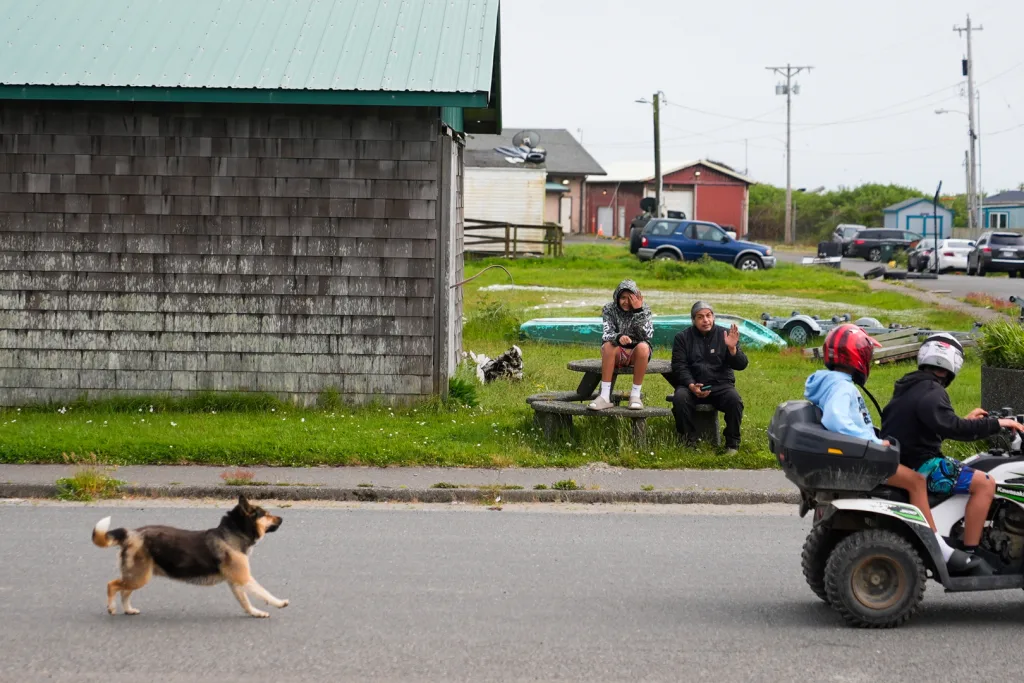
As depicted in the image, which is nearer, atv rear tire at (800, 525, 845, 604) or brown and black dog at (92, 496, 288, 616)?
brown and black dog at (92, 496, 288, 616)

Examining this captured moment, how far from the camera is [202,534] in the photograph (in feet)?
20.6

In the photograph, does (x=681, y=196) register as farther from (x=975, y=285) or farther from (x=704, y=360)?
(x=704, y=360)

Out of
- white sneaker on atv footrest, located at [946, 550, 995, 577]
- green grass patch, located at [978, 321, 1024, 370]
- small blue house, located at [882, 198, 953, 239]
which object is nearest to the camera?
white sneaker on atv footrest, located at [946, 550, 995, 577]

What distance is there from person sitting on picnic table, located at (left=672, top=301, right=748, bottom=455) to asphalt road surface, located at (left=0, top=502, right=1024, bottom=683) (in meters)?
2.05

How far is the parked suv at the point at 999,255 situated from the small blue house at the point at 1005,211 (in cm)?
3279

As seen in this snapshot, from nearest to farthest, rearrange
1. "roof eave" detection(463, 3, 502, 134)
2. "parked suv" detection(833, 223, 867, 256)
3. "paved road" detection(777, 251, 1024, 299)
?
"roof eave" detection(463, 3, 502, 134), "paved road" detection(777, 251, 1024, 299), "parked suv" detection(833, 223, 867, 256)

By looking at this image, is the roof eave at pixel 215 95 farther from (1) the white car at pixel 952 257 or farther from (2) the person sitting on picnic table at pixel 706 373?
(1) the white car at pixel 952 257

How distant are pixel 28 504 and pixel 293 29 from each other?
6.43 meters

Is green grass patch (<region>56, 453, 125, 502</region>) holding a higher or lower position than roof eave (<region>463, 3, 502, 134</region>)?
lower

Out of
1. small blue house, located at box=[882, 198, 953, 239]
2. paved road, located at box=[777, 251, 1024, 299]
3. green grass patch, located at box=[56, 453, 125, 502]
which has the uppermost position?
small blue house, located at box=[882, 198, 953, 239]

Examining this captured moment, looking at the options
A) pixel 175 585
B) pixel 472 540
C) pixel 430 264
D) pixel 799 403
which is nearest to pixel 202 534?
pixel 175 585

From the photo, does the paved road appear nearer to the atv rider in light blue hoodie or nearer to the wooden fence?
the wooden fence

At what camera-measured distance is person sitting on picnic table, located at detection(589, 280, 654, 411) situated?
11.1 meters

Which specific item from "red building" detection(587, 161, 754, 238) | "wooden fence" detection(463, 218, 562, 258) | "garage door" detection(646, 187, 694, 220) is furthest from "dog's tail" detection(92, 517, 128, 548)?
"garage door" detection(646, 187, 694, 220)
